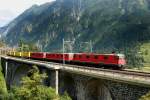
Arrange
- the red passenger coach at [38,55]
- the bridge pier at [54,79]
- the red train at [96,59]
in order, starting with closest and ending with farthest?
the bridge pier at [54,79], the red train at [96,59], the red passenger coach at [38,55]

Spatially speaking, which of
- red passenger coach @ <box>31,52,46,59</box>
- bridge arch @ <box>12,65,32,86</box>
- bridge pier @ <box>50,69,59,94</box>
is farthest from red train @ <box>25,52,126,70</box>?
bridge arch @ <box>12,65,32,86</box>

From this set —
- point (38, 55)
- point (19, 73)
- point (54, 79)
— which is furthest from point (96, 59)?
point (19, 73)

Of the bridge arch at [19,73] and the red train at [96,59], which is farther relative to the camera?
the bridge arch at [19,73]

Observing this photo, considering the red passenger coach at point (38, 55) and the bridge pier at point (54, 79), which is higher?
the red passenger coach at point (38, 55)

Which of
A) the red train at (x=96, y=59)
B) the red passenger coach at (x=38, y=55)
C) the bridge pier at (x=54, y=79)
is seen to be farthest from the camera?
the red passenger coach at (x=38, y=55)


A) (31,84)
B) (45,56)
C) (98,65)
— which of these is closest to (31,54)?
(45,56)

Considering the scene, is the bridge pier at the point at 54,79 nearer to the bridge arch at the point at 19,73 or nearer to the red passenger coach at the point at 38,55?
the red passenger coach at the point at 38,55

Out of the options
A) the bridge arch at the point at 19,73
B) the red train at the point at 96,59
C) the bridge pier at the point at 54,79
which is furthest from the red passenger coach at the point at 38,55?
the bridge pier at the point at 54,79

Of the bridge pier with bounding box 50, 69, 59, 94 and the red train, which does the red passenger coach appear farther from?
the bridge pier with bounding box 50, 69, 59, 94

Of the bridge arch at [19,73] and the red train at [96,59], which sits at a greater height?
the red train at [96,59]

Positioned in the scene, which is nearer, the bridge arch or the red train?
the red train

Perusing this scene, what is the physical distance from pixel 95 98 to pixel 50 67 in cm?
1032

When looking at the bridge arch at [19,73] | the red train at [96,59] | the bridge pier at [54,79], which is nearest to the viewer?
the bridge pier at [54,79]

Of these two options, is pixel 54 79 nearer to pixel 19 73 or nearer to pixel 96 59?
pixel 96 59
